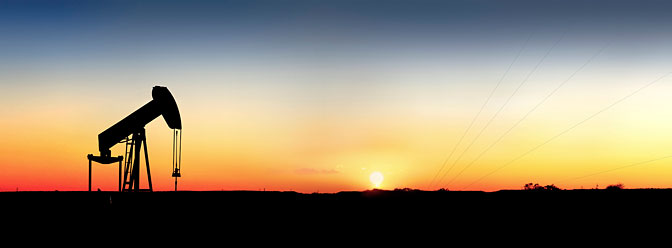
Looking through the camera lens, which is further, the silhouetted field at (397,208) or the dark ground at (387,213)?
the silhouetted field at (397,208)

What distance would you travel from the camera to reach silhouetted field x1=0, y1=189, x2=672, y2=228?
1773 cm

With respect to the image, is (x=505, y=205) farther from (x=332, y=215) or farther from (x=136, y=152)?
(x=136, y=152)

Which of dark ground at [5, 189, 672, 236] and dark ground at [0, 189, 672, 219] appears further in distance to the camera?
dark ground at [0, 189, 672, 219]

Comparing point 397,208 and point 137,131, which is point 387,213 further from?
point 137,131

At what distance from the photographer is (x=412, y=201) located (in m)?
20.6

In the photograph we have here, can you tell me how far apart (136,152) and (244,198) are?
6954 mm

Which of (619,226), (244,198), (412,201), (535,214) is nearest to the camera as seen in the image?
(619,226)

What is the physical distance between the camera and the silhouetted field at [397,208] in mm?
17734

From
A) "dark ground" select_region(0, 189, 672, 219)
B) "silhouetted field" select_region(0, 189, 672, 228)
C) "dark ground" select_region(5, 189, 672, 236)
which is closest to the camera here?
"dark ground" select_region(5, 189, 672, 236)

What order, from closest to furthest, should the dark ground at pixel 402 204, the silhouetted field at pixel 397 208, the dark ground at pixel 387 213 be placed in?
1. the dark ground at pixel 387 213
2. the silhouetted field at pixel 397 208
3. the dark ground at pixel 402 204

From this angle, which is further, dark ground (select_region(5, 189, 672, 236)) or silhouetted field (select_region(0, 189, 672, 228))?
silhouetted field (select_region(0, 189, 672, 228))

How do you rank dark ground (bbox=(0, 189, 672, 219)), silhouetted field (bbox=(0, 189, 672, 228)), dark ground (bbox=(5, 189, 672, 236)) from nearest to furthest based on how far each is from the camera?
dark ground (bbox=(5, 189, 672, 236)) → silhouetted field (bbox=(0, 189, 672, 228)) → dark ground (bbox=(0, 189, 672, 219))

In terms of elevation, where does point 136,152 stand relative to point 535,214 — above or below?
above

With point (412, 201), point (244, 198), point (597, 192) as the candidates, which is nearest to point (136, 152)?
point (244, 198)
